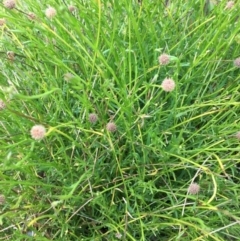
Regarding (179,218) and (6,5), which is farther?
(179,218)

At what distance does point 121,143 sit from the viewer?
1.07 metres

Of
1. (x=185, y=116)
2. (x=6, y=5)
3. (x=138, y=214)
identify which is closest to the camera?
(x=6, y=5)

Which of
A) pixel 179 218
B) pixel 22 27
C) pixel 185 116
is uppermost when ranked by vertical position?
pixel 22 27

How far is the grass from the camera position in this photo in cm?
98

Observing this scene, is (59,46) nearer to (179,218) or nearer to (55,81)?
(55,81)

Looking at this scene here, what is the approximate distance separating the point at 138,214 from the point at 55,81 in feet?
1.19

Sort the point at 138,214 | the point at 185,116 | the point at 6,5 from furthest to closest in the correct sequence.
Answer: the point at 185,116, the point at 138,214, the point at 6,5

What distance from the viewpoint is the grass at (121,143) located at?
0.98 meters

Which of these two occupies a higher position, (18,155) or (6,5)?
(6,5)

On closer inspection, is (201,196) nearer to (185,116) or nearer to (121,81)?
(185,116)

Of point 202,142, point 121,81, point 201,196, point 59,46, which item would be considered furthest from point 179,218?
point 59,46

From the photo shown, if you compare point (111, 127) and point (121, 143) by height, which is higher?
point (111, 127)

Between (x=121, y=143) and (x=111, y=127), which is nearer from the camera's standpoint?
(x=111, y=127)

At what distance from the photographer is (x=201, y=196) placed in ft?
3.36
